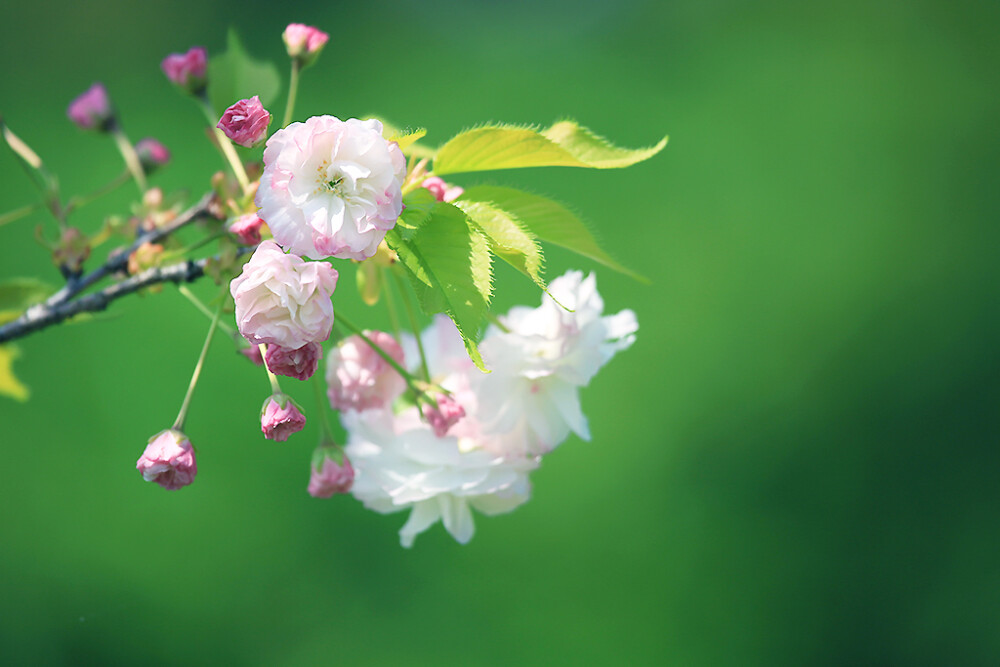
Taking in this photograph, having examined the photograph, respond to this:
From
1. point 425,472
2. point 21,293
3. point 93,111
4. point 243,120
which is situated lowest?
point 425,472

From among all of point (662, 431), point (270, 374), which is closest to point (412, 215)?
point (270, 374)

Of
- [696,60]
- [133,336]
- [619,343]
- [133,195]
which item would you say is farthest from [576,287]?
[696,60]

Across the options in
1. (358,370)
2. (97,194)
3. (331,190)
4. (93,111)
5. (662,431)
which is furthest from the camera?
(662,431)

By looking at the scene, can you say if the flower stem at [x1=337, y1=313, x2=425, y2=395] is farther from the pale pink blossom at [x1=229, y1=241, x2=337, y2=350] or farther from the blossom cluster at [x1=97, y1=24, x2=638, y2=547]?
the pale pink blossom at [x1=229, y1=241, x2=337, y2=350]

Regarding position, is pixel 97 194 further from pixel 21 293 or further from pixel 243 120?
pixel 243 120

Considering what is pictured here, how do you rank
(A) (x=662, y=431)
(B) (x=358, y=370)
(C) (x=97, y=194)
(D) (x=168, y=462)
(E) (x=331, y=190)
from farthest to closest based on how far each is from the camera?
(A) (x=662, y=431) → (C) (x=97, y=194) → (B) (x=358, y=370) → (D) (x=168, y=462) → (E) (x=331, y=190)

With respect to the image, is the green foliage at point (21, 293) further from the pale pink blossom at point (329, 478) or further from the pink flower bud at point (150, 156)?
the pale pink blossom at point (329, 478)
